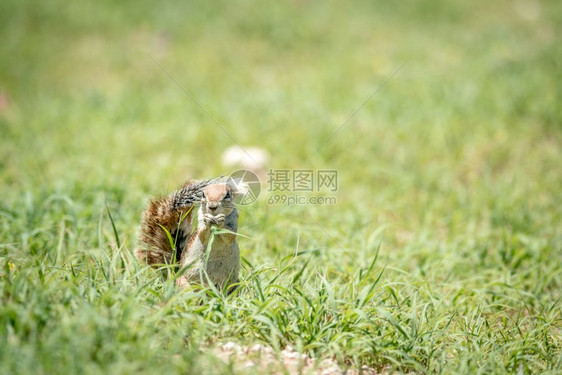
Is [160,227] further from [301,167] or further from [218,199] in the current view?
[301,167]

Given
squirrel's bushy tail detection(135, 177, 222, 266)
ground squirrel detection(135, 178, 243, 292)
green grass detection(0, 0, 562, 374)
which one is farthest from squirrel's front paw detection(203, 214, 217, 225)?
green grass detection(0, 0, 562, 374)

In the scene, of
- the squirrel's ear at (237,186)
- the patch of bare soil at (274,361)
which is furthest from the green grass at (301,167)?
the squirrel's ear at (237,186)

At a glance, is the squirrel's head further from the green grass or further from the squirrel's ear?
the green grass

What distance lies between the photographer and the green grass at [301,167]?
7.14ft

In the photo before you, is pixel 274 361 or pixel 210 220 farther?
pixel 210 220

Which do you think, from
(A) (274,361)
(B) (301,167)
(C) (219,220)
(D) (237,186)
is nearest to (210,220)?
(C) (219,220)

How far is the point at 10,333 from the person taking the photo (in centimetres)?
183

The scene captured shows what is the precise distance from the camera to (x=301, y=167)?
545cm

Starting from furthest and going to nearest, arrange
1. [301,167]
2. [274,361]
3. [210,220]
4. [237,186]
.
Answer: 1. [301,167]
2. [237,186]
3. [210,220]
4. [274,361]

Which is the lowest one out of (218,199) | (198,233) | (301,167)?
(198,233)

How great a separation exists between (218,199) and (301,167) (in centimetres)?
320

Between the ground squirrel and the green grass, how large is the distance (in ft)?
0.37

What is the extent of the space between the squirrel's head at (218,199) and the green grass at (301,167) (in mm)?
376

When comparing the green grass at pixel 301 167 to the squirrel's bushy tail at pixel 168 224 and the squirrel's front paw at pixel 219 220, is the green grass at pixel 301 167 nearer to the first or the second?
the squirrel's bushy tail at pixel 168 224
